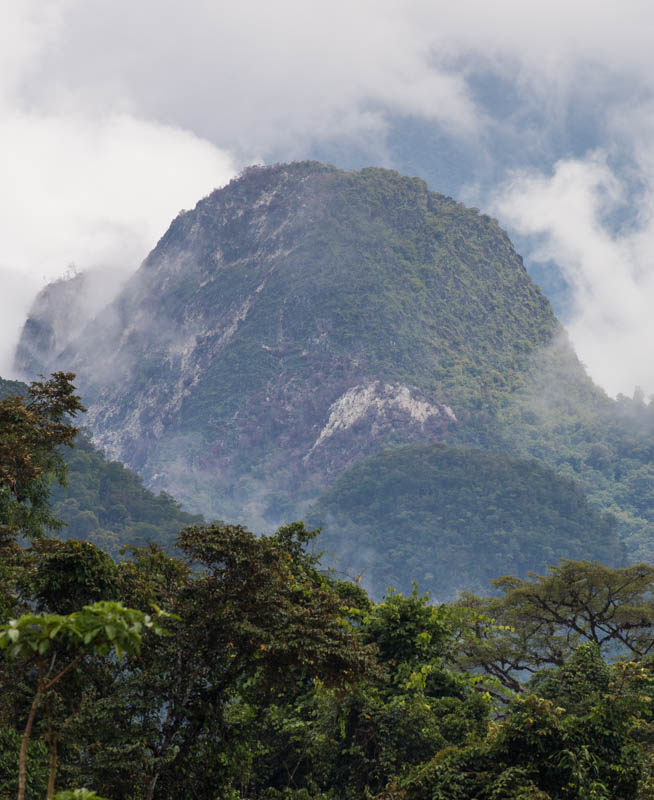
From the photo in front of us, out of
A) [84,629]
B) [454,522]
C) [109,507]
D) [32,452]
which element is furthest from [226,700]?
[454,522]

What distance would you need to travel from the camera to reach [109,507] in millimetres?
107188

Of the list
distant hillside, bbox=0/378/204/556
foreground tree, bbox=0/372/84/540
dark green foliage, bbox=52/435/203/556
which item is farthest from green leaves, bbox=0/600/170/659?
dark green foliage, bbox=52/435/203/556

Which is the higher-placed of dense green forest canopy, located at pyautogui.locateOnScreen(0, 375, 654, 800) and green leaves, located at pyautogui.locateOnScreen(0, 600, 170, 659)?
dense green forest canopy, located at pyautogui.locateOnScreen(0, 375, 654, 800)

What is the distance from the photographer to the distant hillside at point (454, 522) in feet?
484

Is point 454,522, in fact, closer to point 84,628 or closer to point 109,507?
point 109,507

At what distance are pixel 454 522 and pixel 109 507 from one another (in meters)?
68.8

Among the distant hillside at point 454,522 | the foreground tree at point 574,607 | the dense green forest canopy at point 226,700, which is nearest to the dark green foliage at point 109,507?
the distant hillside at point 454,522

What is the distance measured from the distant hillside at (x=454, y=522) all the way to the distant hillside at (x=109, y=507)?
151 ft

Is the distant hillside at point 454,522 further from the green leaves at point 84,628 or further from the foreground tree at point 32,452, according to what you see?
the green leaves at point 84,628

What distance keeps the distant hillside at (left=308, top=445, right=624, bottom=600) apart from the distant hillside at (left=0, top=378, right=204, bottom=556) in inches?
1809

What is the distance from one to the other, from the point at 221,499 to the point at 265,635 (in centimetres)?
18082

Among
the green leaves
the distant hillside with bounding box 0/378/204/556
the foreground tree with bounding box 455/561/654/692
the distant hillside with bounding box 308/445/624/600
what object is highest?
the distant hillside with bounding box 308/445/624/600

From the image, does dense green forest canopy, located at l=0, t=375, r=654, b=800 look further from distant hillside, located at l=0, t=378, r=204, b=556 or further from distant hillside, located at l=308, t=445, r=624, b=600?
distant hillside, located at l=308, t=445, r=624, b=600

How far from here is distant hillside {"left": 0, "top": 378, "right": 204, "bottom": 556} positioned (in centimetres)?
9662
